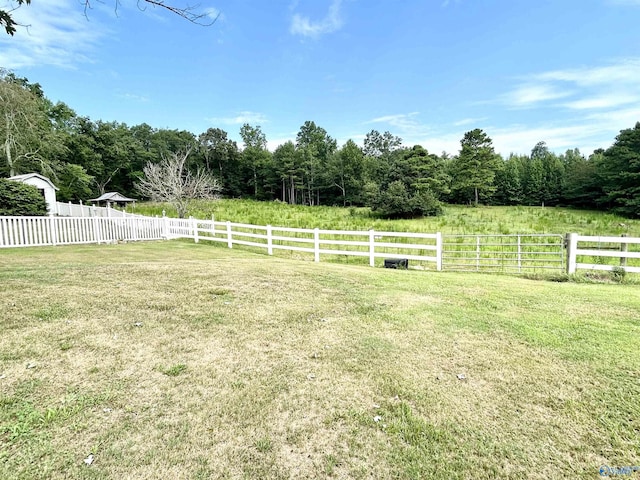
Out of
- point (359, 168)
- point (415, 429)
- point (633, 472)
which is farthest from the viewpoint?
point (359, 168)

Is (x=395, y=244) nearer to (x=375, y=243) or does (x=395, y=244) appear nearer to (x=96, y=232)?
(x=375, y=243)

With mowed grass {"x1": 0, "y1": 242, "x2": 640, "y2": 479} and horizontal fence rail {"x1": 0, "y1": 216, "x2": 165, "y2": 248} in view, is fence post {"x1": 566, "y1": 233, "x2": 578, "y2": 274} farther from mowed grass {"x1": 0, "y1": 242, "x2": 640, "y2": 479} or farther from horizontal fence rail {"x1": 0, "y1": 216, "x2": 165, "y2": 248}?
horizontal fence rail {"x1": 0, "y1": 216, "x2": 165, "y2": 248}

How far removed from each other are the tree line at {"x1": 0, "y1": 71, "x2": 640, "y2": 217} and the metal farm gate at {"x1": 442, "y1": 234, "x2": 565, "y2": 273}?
15.9 m

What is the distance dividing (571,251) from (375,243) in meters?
5.06

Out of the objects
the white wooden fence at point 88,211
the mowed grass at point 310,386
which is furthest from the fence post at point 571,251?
the white wooden fence at point 88,211

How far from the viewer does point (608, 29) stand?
1122cm

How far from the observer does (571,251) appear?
812 cm

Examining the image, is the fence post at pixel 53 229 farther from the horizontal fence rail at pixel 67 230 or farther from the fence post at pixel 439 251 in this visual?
the fence post at pixel 439 251

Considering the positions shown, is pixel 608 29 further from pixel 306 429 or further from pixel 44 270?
pixel 44 270

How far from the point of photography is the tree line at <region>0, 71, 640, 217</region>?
27.9 meters

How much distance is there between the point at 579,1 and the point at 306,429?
48.5 feet

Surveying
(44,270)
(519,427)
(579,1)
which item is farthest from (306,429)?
(579,1)

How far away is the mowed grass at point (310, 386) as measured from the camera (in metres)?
2.03

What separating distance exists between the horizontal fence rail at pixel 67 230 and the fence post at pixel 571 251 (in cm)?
1547
